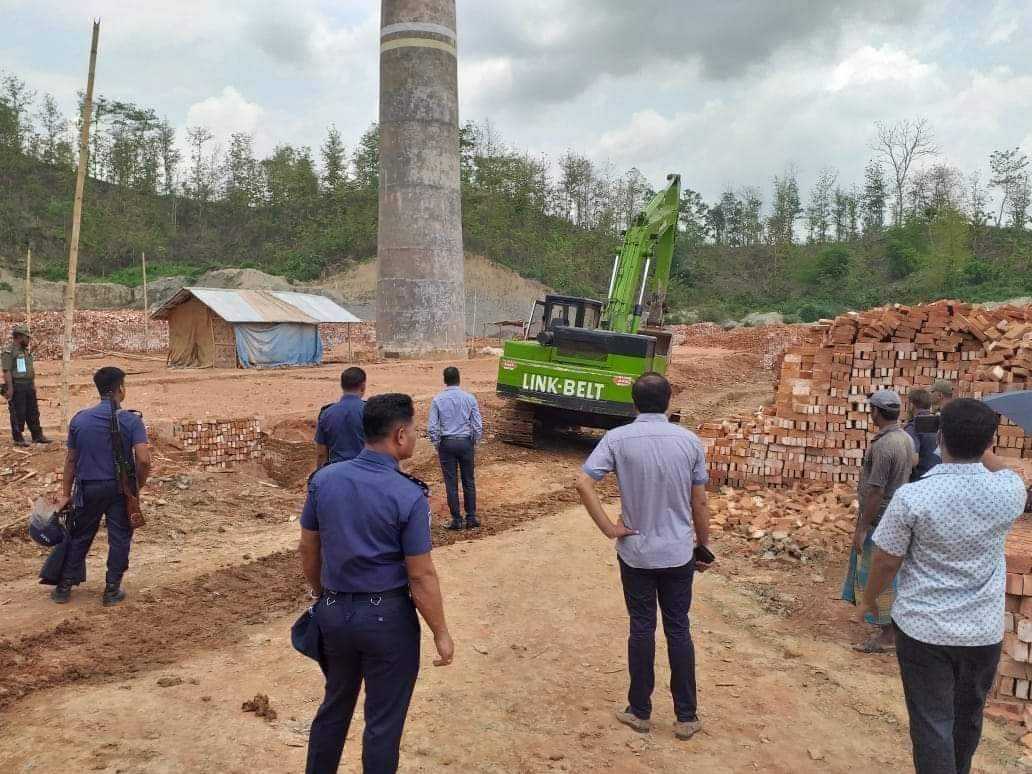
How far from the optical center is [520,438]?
1234 cm

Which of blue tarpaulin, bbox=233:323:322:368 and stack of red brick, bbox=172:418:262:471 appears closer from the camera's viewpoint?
stack of red brick, bbox=172:418:262:471

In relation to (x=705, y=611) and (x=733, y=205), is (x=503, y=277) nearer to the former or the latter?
(x=733, y=205)

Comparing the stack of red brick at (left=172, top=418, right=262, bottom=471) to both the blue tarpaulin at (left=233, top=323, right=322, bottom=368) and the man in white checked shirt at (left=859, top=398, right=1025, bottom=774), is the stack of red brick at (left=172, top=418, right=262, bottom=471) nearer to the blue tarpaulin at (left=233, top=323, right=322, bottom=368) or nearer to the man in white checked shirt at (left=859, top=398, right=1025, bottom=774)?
the man in white checked shirt at (left=859, top=398, right=1025, bottom=774)

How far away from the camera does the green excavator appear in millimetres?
11148

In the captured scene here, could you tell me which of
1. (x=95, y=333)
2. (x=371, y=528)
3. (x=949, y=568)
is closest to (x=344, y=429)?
(x=371, y=528)

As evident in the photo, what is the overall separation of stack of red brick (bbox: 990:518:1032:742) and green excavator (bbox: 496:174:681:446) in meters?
6.64

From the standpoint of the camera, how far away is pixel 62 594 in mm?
5766

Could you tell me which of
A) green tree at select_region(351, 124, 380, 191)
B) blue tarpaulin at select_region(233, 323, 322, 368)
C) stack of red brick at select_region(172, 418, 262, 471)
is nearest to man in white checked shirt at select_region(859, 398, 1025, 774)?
stack of red brick at select_region(172, 418, 262, 471)

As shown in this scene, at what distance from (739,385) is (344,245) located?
30.7 metres

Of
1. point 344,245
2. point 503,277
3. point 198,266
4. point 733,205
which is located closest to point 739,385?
point 503,277

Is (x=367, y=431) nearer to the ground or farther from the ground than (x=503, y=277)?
nearer to the ground

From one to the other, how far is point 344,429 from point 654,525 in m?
2.90

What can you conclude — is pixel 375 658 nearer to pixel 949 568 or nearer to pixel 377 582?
pixel 377 582

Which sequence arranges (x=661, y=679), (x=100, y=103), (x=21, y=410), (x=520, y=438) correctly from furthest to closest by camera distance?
(x=100, y=103), (x=520, y=438), (x=21, y=410), (x=661, y=679)
